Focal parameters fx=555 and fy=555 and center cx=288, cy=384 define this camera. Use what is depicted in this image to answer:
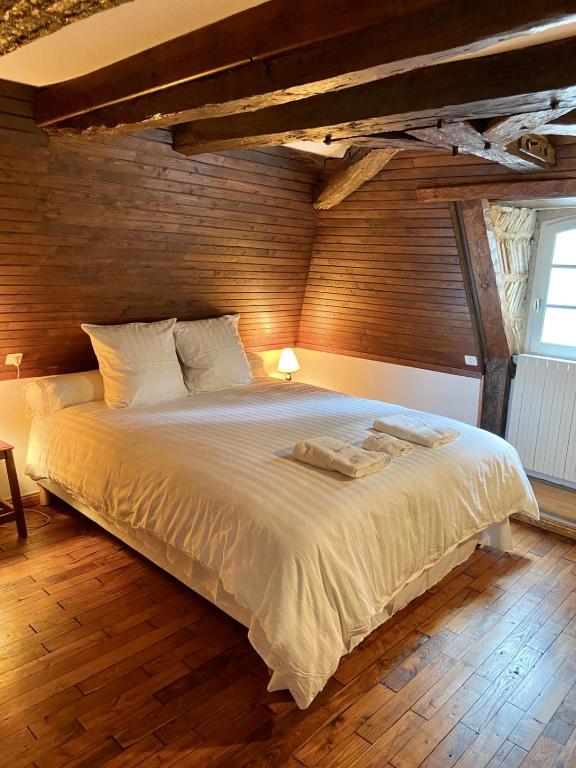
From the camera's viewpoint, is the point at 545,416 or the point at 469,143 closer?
the point at 469,143

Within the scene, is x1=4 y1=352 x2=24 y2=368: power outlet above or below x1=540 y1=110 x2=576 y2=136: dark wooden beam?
below

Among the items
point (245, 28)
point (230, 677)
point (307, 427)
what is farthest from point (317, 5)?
point (230, 677)

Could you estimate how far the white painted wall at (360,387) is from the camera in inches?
130

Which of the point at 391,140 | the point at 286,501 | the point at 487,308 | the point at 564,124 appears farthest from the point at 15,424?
the point at 564,124

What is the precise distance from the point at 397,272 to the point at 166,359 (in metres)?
1.68

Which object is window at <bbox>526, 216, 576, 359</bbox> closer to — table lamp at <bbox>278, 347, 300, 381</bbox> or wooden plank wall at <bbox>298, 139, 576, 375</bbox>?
wooden plank wall at <bbox>298, 139, 576, 375</bbox>

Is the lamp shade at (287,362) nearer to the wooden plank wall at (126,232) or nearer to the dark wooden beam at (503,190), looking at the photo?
the wooden plank wall at (126,232)

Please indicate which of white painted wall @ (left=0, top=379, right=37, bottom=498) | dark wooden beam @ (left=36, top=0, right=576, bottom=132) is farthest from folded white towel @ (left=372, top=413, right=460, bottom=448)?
white painted wall @ (left=0, top=379, right=37, bottom=498)

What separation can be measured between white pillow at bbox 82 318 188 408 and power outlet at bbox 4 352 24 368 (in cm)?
38

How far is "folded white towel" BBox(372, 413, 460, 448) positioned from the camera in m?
2.64

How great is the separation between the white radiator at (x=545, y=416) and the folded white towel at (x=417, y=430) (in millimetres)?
1124

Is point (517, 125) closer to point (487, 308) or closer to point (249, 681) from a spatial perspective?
point (487, 308)

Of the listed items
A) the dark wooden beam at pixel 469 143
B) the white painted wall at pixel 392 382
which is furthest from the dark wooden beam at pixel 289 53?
the white painted wall at pixel 392 382

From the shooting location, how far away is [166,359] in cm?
345
